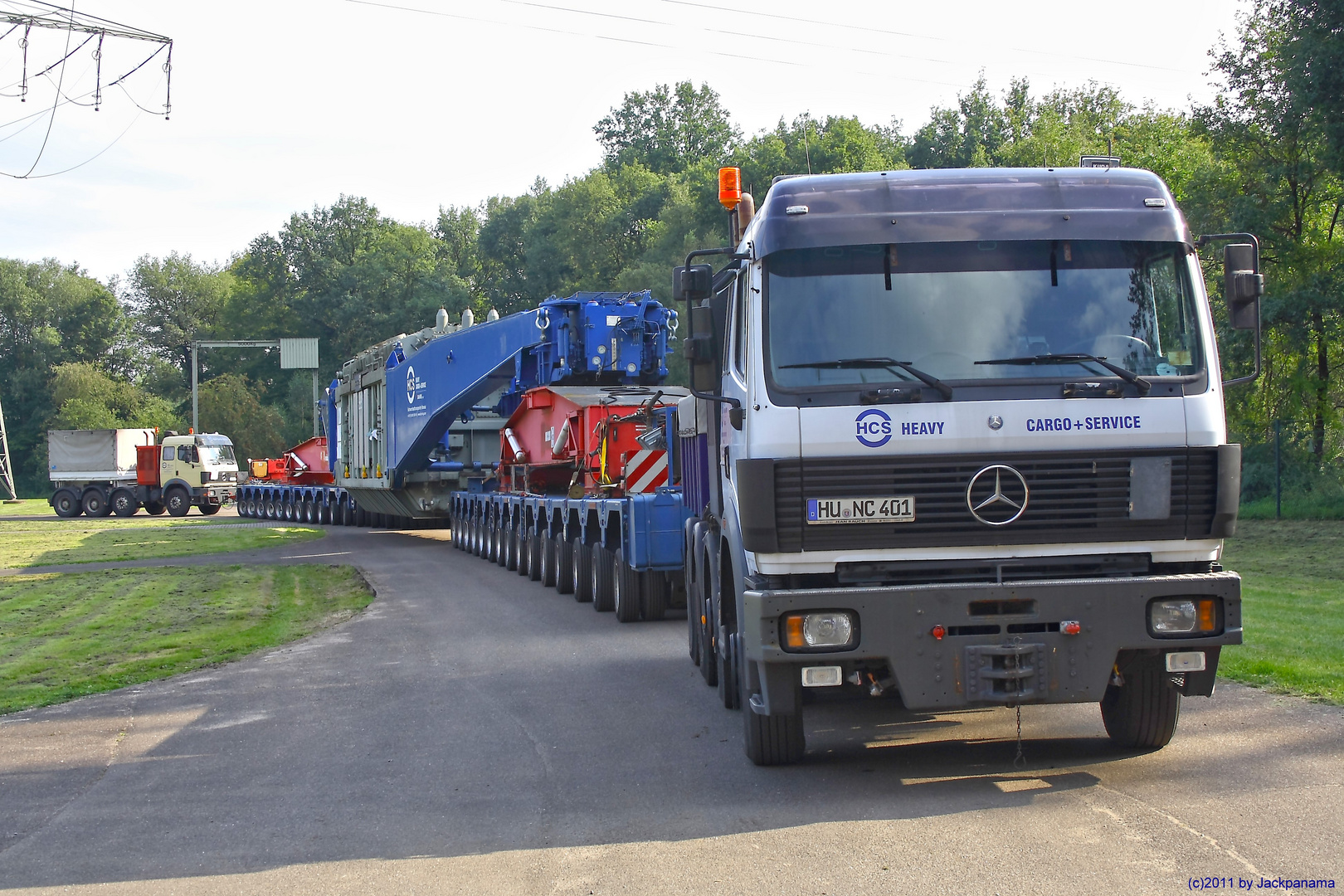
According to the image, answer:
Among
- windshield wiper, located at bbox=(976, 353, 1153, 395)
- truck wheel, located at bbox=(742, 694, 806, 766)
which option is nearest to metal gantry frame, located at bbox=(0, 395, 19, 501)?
truck wheel, located at bbox=(742, 694, 806, 766)

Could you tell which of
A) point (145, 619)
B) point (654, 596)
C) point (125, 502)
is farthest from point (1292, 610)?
point (125, 502)

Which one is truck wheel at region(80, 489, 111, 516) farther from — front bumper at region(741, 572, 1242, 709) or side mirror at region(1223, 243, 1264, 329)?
side mirror at region(1223, 243, 1264, 329)

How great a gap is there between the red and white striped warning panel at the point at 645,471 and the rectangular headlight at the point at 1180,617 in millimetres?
8738

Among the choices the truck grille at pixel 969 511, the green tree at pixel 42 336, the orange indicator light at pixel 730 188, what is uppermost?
the green tree at pixel 42 336

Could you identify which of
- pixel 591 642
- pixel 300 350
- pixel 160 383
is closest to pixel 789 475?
pixel 591 642

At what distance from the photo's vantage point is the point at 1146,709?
6.88m

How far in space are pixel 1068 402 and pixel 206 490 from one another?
4690 cm

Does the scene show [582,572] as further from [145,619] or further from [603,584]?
[145,619]

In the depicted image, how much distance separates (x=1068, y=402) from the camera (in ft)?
20.0

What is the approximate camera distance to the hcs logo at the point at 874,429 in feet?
19.9

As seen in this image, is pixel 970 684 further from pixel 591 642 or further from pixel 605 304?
pixel 605 304

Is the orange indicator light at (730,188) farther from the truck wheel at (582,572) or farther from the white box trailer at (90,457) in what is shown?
the white box trailer at (90,457)

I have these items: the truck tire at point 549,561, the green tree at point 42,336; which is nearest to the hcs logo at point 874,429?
the truck tire at point 549,561

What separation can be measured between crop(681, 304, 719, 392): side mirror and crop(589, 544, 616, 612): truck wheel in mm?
7846
